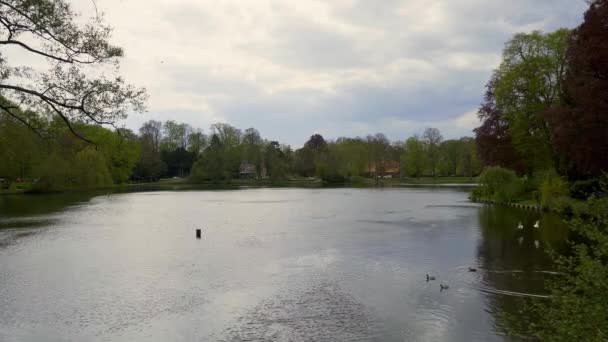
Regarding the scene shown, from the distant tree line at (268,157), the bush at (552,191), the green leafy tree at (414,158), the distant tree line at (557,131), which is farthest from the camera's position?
the green leafy tree at (414,158)

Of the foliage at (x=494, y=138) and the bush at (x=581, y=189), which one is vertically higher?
the foliage at (x=494, y=138)

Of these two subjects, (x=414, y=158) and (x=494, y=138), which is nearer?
(x=494, y=138)

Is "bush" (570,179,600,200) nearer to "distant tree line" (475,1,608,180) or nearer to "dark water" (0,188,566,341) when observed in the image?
"distant tree line" (475,1,608,180)

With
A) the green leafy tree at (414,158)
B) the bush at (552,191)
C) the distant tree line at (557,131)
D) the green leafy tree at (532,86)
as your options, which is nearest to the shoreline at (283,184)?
the green leafy tree at (414,158)

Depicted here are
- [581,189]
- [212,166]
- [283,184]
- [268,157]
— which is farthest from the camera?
[268,157]

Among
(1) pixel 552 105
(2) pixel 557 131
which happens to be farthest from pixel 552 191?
(2) pixel 557 131

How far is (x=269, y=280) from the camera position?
13141 millimetres

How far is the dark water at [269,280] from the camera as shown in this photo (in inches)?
372

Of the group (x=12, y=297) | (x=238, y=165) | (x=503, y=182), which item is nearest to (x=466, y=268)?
(x=12, y=297)

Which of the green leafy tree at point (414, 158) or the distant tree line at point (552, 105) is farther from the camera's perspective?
the green leafy tree at point (414, 158)

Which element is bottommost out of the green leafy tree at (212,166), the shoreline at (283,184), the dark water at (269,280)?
the dark water at (269,280)

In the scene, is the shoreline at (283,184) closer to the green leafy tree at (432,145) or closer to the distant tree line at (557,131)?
the green leafy tree at (432,145)

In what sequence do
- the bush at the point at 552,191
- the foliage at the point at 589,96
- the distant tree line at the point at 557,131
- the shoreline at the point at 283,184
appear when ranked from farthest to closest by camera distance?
the shoreline at the point at 283,184 → the bush at the point at 552,191 → the foliage at the point at 589,96 → the distant tree line at the point at 557,131

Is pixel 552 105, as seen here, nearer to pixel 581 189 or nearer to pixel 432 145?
pixel 581 189
